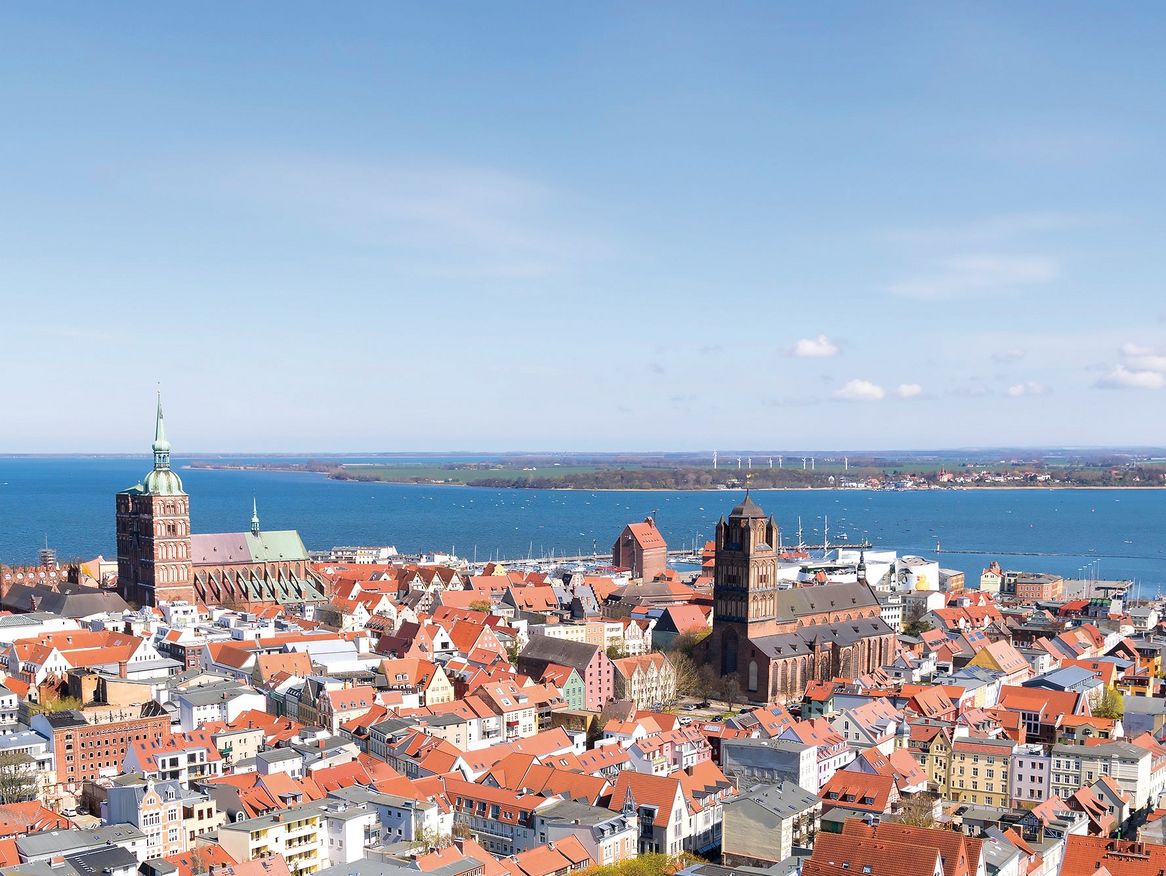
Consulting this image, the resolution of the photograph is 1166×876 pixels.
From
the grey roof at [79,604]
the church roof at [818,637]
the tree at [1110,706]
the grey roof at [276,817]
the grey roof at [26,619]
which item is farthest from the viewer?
the grey roof at [79,604]

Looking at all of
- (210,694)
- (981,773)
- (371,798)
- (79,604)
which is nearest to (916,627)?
(981,773)

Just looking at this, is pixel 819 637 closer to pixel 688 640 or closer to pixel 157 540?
pixel 688 640

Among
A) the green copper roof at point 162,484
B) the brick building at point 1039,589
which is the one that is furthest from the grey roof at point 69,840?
the brick building at point 1039,589

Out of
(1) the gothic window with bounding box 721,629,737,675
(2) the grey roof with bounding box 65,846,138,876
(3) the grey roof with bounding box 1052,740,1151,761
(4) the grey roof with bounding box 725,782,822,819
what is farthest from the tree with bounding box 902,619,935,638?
(2) the grey roof with bounding box 65,846,138,876

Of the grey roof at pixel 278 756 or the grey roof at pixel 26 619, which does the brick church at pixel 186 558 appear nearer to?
the grey roof at pixel 26 619

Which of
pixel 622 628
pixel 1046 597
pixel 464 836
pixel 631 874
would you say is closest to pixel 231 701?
pixel 464 836

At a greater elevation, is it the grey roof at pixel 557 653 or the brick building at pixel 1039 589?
the grey roof at pixel 557 653

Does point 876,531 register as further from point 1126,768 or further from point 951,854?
point 951,854
